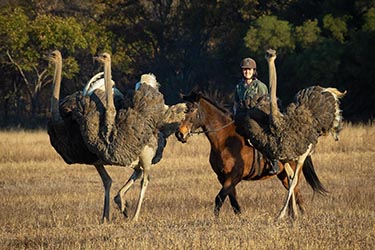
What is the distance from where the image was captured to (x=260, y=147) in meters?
11.4

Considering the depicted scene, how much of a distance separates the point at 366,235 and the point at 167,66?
31132 mm

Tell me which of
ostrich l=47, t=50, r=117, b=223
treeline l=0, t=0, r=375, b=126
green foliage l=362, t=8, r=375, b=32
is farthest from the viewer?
treeline l=0, t=0, r=375, b=126

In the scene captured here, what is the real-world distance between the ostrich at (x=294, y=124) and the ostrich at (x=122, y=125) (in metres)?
1.23

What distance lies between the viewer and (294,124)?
11.3m

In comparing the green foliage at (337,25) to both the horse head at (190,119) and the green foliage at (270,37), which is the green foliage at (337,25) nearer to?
the green foliage at (270,37)

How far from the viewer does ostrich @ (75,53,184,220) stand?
37.2 feet

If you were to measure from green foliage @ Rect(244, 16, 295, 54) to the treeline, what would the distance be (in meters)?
0.04

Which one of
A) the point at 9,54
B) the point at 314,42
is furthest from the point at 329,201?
the point at 9,54

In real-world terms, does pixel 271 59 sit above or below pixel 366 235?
above

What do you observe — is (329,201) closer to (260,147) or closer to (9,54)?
(260,147)

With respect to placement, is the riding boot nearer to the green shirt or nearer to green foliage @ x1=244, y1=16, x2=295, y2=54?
the green shirt

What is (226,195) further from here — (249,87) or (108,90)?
(108,90)

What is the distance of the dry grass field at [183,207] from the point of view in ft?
31.0

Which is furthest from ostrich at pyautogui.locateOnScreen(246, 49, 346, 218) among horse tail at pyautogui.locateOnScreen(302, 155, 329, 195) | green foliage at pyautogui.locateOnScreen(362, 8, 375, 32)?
green foliage at pyautogui.locateOnScreen(362, 8, 375, 32)
